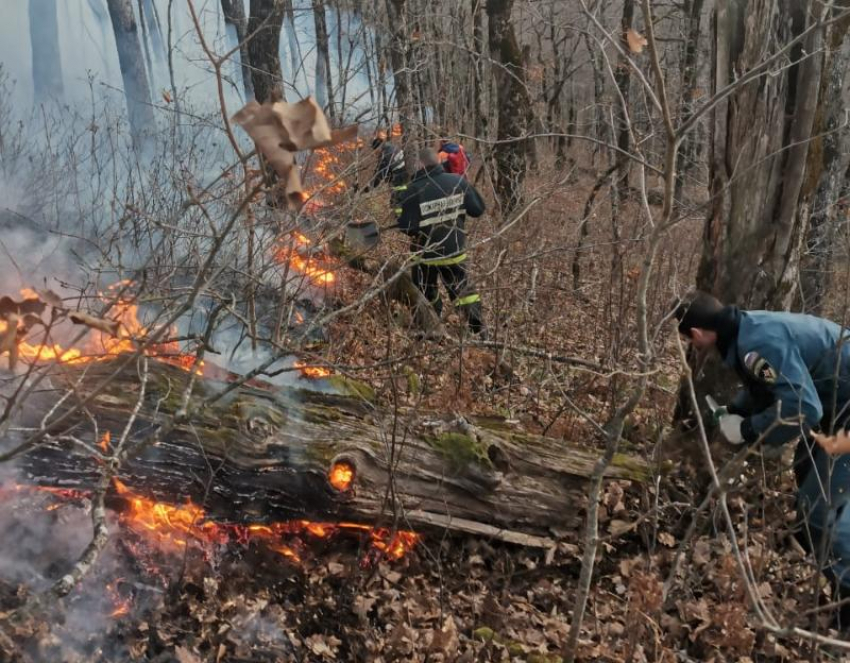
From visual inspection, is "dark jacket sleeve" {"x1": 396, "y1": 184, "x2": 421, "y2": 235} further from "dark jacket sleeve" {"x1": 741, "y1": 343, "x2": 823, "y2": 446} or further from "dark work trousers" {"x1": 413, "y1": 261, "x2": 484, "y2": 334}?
"dark jacket sleeve" {"x1": 741, "y1": 343, "x2": 823, "y2": 446}

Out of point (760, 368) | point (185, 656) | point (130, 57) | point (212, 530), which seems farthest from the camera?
point (130, 57)

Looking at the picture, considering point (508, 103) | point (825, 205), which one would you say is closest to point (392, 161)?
point (508, 103)

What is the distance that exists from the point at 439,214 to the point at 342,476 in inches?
150

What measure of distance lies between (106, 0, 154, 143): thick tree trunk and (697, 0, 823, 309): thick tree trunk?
871cm

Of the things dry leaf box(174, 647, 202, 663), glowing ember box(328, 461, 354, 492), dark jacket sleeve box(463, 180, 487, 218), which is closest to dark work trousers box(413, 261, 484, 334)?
dark jacket sleeve box(463, 180, 487, 218)

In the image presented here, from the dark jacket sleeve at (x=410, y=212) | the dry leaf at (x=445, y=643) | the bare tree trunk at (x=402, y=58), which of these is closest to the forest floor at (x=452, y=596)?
the dry leaf at (x=445, y=643)

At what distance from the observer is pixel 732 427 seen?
3.63 meters

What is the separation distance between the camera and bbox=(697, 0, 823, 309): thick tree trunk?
353 cm

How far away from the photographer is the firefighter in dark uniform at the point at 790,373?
10.6 ft

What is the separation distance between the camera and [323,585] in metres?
3.48

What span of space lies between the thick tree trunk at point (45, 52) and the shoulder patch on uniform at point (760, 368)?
28.2 feet

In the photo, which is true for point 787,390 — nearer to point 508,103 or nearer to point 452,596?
point 452,596

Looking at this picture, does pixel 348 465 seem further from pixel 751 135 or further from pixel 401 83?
pixel 401 83

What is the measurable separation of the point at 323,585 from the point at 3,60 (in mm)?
7781
